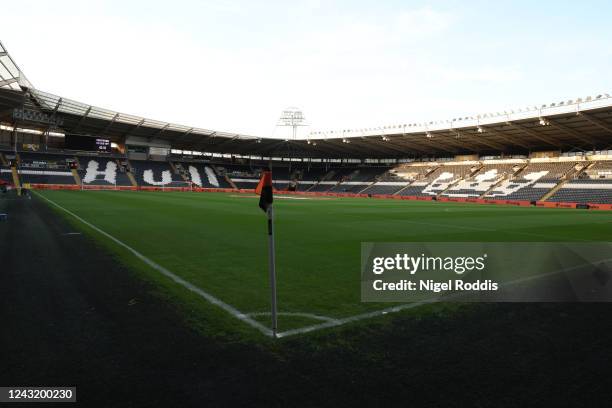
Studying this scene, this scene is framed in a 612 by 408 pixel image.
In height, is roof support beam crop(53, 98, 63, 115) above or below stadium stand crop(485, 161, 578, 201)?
above

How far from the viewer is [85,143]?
57.4m

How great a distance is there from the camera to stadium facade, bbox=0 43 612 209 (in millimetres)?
46062

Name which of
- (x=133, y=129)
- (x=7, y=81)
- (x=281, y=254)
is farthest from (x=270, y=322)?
(x=133, y=129)

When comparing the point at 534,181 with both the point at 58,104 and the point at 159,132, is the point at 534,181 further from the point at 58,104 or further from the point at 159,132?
the point at 58,104

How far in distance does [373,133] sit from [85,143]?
46.9 meters

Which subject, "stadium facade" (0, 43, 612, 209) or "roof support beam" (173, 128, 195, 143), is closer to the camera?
"stadium facade" (0, 43, 612, 209)

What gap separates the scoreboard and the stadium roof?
314 cm

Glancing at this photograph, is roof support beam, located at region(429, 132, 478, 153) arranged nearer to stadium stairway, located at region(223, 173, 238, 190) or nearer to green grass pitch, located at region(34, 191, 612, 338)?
stadium stairway, located at region(223, 173, 238, 190)

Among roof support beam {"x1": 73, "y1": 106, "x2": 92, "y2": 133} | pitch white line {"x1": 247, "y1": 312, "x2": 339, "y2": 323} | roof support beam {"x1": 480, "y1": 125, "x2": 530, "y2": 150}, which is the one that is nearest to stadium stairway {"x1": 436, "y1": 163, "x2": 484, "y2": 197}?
roof support beam {"x1": 480, "y1": 125, "x2": 530, "y2": 150}

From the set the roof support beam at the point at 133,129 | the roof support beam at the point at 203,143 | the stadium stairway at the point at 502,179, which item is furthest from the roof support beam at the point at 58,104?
the stadium stairway at the point at 502,179

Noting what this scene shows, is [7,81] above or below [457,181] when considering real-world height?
above

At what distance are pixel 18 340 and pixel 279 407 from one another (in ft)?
10.9

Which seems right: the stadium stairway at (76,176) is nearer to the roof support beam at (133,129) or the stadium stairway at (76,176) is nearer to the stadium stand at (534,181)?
the roof support beam at (133,129)

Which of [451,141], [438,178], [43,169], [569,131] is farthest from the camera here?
[438,178]
